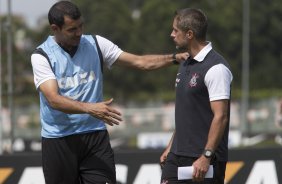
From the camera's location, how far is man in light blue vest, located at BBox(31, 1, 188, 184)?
661cm

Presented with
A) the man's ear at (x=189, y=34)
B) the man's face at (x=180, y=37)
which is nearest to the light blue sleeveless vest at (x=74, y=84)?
the man's face at (x=180, y=37)

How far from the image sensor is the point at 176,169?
20.8ft

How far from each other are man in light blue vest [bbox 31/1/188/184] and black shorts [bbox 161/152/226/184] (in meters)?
0.62

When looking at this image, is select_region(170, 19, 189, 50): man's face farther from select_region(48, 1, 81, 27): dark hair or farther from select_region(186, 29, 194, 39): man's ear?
select_region(48, 1, 81, 27): dark hair

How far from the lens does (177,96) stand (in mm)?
6238

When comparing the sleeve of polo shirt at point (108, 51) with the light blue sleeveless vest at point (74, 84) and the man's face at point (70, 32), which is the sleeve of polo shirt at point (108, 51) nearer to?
the light blue sleeveless vest at point (74, 84)

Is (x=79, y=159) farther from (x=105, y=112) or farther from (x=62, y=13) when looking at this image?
(x=62, y=13)

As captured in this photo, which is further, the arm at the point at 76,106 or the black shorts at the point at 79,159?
the black shorts at the point at 79,159

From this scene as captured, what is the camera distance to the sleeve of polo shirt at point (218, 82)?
5953mm

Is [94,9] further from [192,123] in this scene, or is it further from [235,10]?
[192,123]

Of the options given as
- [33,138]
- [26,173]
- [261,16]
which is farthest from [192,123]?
[261,16]

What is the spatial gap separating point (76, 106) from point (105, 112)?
29cm

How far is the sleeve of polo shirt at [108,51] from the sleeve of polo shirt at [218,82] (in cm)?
126

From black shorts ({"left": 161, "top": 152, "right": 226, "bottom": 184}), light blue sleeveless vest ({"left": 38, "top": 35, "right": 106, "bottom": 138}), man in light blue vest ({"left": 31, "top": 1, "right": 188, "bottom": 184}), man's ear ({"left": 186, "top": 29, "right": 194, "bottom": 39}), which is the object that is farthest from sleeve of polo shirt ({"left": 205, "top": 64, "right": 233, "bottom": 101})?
light blue sleeveless vest ({"left": 38, "top": 35, "right": 106, "bottom": 138})
